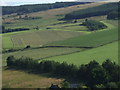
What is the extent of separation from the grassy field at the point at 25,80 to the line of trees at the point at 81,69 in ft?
3.87

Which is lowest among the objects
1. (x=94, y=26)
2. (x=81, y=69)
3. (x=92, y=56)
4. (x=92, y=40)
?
(x=81, y=69)

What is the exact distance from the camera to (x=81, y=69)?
2688 centimetres

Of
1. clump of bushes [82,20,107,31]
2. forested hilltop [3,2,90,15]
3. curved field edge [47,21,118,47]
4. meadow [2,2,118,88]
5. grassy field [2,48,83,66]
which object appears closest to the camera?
meadow [2,2,118,88]

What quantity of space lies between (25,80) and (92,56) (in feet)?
26.6

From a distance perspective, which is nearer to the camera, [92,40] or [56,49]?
[56,49]

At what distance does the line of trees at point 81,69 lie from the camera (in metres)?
24.9

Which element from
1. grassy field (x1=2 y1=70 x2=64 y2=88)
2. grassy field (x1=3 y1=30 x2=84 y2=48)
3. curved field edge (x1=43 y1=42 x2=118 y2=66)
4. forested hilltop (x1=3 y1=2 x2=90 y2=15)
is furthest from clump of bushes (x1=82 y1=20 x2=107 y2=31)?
forested hilltop (x1=3 y1=2 x2=90 y2=15)

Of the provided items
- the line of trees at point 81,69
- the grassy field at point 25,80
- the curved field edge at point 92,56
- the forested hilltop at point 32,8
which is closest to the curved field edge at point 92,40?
the curved field edge at point 92,56

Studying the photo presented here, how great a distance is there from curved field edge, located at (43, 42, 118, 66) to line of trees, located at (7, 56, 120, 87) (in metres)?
2.21

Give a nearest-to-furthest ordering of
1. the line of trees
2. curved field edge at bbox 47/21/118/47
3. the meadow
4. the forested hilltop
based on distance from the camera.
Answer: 1. the line of trees
2. the meadow
3. curved field edge at bbox 47/21/118/47
4. the forested hilltop

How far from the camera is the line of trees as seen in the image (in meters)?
24.9

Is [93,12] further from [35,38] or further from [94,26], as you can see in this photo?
[35,38]

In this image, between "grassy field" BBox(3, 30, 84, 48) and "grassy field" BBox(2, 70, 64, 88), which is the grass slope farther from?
"grassy field" BBox(3, 30, 84, 48)

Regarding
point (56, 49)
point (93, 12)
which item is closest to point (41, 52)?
point (56, 49)
